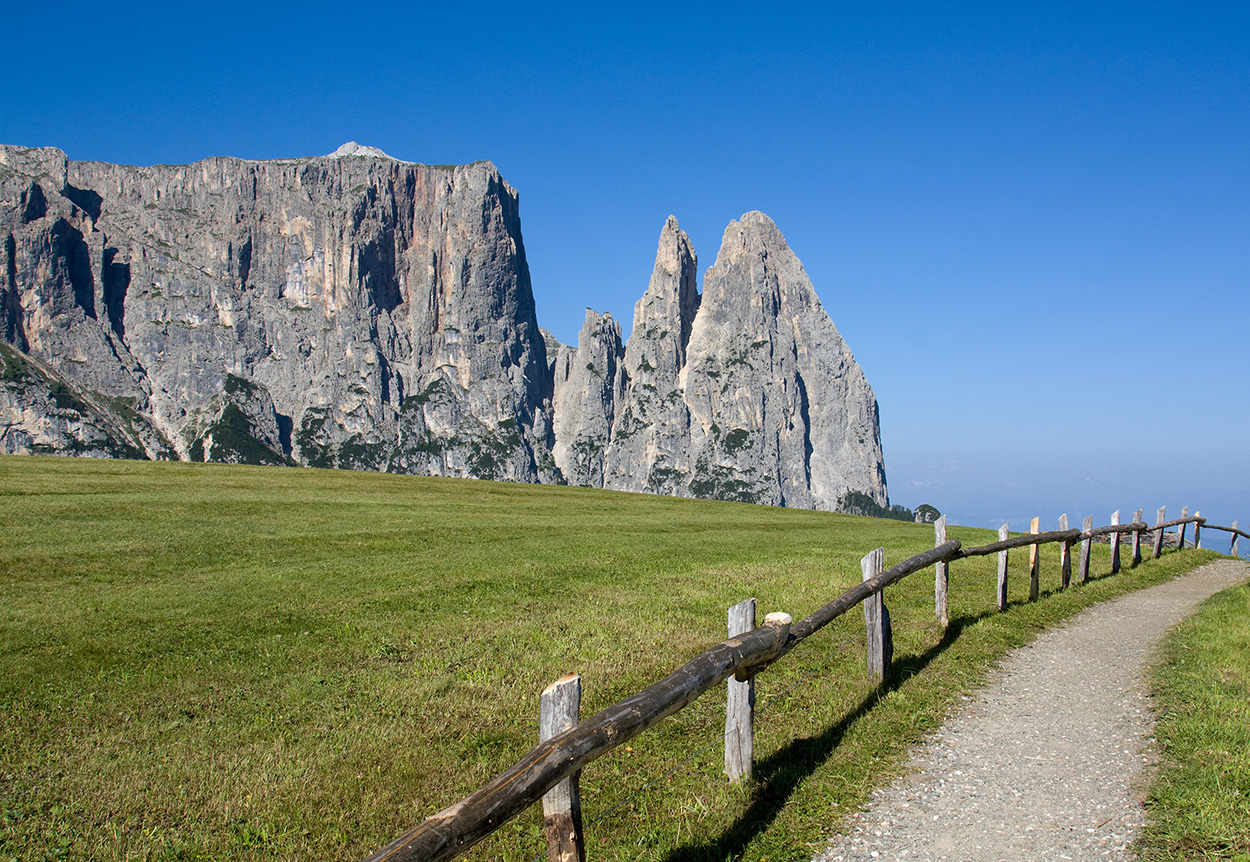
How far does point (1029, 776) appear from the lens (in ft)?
26.3

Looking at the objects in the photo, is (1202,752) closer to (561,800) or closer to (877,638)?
(877,638)

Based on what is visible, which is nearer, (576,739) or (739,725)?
(576,739)

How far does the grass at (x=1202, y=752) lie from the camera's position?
645 cm

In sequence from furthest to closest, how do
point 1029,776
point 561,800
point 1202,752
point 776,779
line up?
point 1202,752 → point 1029,776 → point 776,779 → point 561,800

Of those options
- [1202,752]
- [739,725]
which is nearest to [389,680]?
[739,725]

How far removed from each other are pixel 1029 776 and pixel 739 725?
313cm

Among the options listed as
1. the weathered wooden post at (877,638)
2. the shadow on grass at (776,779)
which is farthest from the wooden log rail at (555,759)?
the weathered wooden post at (877,638)

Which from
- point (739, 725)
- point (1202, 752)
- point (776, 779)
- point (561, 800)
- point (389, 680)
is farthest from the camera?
point (389, 680)

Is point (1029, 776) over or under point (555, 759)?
under

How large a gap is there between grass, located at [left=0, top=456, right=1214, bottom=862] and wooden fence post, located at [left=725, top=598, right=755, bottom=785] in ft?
0.89

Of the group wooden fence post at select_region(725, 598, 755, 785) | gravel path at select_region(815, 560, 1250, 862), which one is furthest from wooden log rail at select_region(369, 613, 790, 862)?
gravel path at select_region(815, 560, 1250, 862)

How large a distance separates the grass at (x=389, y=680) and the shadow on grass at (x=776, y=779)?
30 millimetres

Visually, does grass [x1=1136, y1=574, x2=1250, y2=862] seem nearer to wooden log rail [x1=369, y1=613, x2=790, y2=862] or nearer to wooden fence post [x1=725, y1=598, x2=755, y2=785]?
wooden fence post [x1=725, y1=598, x2=755, y2=785]

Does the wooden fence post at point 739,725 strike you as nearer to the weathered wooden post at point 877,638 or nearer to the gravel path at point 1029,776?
the gravel path at point 1029,776
